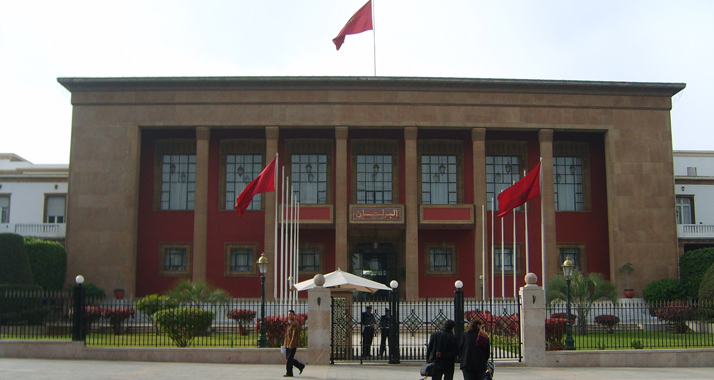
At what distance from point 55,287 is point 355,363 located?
65.4 feet

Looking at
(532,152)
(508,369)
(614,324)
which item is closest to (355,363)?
(508,369)

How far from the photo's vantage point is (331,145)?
1478 inches

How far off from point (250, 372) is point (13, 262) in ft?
52.0

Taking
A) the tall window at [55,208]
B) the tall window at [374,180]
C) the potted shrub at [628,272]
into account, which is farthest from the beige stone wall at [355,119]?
the tall window at [55,208]

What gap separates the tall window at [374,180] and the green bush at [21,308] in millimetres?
19301

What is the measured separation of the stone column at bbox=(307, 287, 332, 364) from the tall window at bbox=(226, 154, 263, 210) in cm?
1936

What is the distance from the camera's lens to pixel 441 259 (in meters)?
37.3

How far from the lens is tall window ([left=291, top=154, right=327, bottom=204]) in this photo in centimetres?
3722

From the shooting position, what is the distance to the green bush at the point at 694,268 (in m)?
33.0

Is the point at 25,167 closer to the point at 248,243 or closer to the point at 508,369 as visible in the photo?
the point at 248,243

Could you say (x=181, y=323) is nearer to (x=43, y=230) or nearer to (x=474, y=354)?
(x=474, y=354)

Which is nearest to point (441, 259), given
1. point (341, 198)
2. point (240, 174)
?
point (341, 198)

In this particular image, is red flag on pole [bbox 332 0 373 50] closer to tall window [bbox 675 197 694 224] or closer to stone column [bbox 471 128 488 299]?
stone column [bbox 471 128 488 299]

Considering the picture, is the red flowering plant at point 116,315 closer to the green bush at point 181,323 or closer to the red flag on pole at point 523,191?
the green bush at point 181,323
